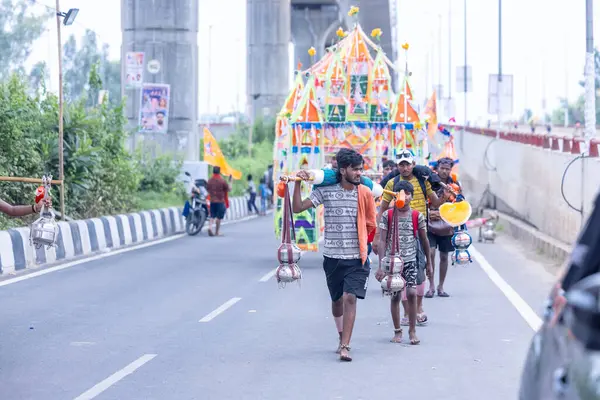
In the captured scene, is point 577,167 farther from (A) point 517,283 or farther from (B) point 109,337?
(B) point 109,337

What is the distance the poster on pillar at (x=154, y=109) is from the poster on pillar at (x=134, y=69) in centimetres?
74

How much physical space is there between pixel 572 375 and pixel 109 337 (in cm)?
839

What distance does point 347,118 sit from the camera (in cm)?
2136

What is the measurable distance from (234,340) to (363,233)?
73.6 inches

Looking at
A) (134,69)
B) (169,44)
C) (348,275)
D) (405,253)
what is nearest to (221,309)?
(405,253)

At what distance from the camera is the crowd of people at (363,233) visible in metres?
10.7

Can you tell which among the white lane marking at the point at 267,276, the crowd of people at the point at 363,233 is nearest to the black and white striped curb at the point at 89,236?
the white lane marking at the point at 267,276

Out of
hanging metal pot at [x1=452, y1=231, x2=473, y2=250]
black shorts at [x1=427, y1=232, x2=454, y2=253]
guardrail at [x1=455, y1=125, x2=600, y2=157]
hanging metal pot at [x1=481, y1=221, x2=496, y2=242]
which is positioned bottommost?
hanging metal pot at [x1=481, y1=221, x2=496, y2=242]

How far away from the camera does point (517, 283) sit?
18078 millimetres

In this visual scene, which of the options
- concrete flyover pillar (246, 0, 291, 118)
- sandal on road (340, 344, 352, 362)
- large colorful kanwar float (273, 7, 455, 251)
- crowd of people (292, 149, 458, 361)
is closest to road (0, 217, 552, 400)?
sandal on road (340, 344, 352, 362)

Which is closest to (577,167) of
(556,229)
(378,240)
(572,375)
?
(556,229)

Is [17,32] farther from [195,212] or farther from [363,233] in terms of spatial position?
[363,233]

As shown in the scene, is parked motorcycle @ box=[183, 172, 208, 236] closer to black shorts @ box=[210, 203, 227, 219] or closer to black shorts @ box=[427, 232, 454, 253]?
black shorts @ box=[210, 203, 227, 219]

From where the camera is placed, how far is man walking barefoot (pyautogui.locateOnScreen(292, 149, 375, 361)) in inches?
422
